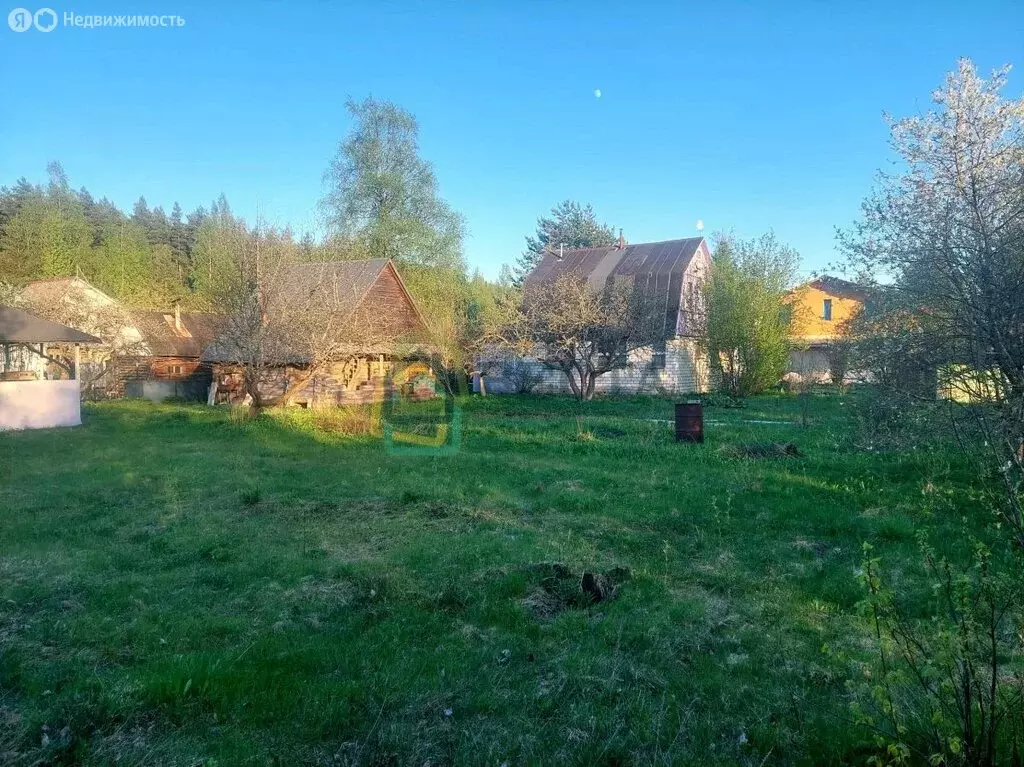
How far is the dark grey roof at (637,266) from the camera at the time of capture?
99.1 feet

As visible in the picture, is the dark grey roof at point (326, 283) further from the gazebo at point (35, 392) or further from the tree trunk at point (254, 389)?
the gazebo at point (35, 392)

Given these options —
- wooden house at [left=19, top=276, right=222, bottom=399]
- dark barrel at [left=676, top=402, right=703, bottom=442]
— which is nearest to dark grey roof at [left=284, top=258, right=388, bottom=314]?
wooden house at [left=19, top=276, right=222, bottom=399]

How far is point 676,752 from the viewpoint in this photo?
300cm

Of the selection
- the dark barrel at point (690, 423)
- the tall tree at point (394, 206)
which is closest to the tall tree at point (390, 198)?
the tall tree at point (394, 206)

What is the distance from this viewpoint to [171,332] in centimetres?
3591

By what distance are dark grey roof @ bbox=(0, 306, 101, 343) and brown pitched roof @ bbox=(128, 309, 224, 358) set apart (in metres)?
10.9

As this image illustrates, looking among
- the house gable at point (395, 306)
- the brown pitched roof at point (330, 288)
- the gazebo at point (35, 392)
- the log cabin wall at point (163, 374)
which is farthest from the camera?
the log cabin wall at point (163, 374)

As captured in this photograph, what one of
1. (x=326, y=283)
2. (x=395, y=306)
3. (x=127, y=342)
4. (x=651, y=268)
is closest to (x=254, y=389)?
(x=326, y=283)

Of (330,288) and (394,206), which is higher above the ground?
(394,206)

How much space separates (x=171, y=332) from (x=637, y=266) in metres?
24.4

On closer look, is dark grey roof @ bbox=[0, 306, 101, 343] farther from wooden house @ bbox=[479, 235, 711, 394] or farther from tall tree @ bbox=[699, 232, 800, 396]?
tall tree @ bbox=[699, 232, 800, 396]

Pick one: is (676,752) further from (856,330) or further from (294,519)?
(856,330)

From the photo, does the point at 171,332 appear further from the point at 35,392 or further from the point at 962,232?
the point at 962,232

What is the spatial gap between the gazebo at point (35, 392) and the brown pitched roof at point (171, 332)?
11.0 m
